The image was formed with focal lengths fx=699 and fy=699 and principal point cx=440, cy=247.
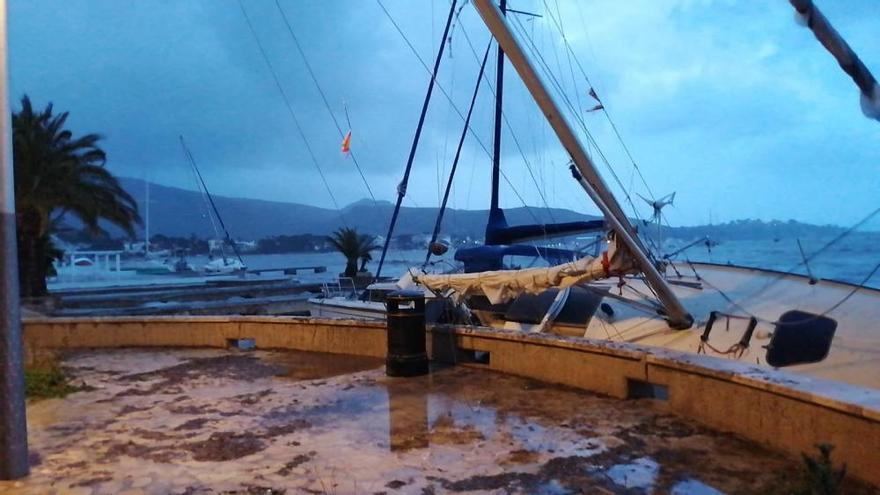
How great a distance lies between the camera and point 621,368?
25.1 feet

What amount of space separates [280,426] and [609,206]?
681 cm

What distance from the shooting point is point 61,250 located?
28.9 metres

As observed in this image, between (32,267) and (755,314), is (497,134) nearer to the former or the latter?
(755,314)

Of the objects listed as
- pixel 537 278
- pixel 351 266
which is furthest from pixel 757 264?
pixel 537 278

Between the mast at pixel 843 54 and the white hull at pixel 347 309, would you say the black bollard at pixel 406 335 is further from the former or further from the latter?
the white hull at pixel 347 309

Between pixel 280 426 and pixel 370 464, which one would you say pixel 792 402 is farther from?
pixel 280 426

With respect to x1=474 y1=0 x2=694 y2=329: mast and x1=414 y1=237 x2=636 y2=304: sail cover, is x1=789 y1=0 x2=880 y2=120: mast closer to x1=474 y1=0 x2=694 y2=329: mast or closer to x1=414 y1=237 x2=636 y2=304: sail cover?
x1=474 y1=0 x2=694 y2=329: mast

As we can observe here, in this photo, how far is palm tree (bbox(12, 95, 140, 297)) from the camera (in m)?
24.1

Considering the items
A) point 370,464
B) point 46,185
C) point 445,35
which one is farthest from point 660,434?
point 46,185

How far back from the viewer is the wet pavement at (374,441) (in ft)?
17.6

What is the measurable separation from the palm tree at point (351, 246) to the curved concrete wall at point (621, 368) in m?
32.2

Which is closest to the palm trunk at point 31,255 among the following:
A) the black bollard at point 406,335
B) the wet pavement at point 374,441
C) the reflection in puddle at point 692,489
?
the wet pavement at point 374,441

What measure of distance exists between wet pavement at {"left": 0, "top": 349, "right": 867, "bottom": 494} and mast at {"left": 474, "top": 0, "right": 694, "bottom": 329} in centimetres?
391

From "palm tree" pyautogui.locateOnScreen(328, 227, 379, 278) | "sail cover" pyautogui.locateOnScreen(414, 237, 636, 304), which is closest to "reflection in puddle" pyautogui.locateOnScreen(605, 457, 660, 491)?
"sail cover" pyautogui.locateOnScreen(414, 237, 636, 304)
